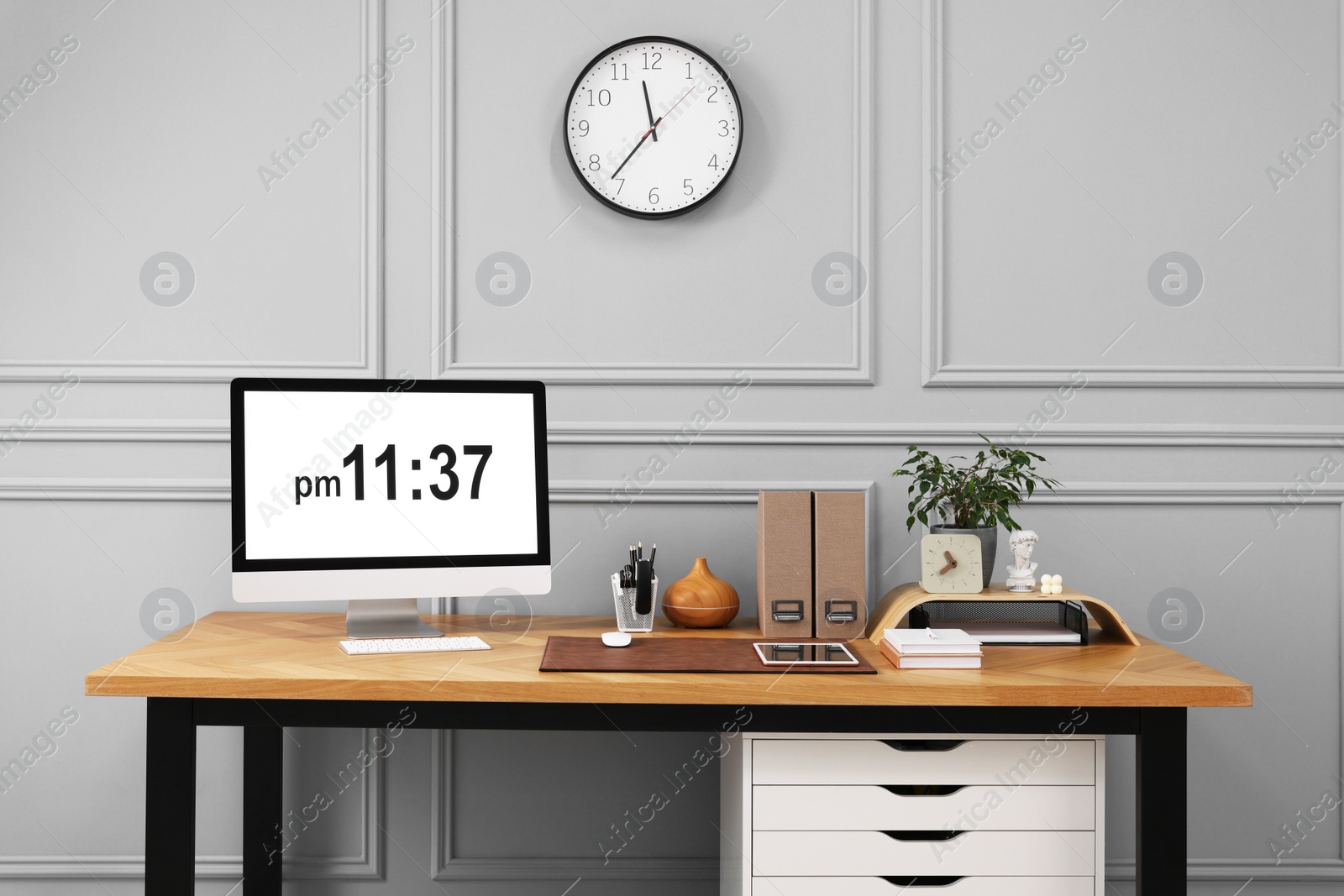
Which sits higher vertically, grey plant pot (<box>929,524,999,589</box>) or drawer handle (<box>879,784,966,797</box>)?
grey plant pot (<box>929,524,999,589</box>)

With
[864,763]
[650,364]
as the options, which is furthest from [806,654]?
[650,364]

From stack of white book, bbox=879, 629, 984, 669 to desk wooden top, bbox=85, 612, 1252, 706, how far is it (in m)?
0.02

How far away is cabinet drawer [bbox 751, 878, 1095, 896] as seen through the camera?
138 centimetres

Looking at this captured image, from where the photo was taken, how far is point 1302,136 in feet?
Result: 6.68

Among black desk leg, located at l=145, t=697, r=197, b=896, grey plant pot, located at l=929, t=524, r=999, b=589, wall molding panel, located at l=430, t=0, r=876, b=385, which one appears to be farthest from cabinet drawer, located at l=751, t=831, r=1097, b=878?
wall molding panel, located at l=430, t=0, r=876, b=385

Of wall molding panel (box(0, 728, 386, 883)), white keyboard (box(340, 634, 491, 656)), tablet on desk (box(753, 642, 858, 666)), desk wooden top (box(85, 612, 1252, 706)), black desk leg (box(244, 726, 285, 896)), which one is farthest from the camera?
wall molding panel (box(0, 728, 386, 883))

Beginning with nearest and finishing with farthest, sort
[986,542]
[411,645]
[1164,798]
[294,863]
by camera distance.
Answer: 1. [1164,798]
2. [411,645]
3. [986,542]
4. [294,863]

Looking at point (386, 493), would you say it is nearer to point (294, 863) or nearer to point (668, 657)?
point (668, 657)

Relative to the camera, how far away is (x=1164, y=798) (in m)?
1.35

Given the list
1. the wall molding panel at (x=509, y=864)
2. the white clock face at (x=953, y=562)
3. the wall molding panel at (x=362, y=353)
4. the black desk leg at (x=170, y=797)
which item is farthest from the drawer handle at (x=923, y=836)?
the wall molding panel at (x=362, y=353)

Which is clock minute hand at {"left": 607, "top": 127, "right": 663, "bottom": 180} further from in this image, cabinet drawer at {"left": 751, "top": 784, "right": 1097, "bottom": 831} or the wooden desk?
cabinet drawer at {"left": 751, "top": 784, "right": 1097, "bottom": 831}

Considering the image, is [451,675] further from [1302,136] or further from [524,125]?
[1302,136]

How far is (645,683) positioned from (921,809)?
489 millimetres

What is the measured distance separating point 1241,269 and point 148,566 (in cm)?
267
